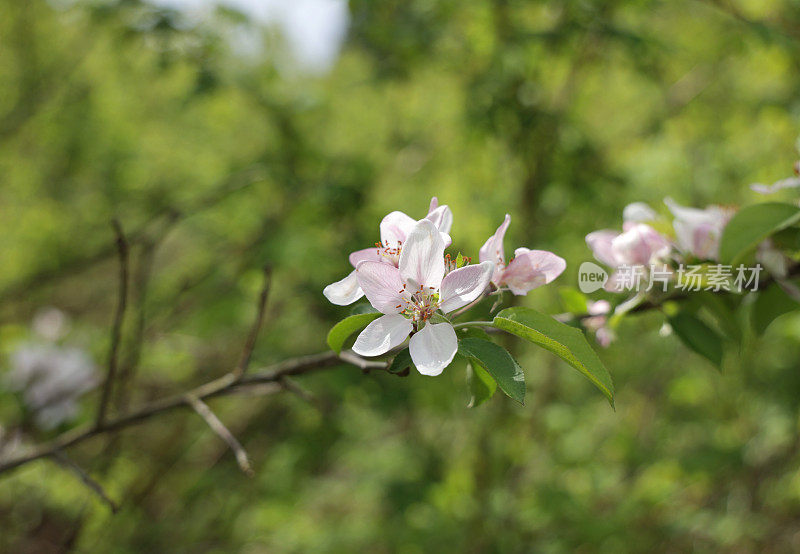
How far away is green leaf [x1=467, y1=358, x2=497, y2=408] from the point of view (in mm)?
542

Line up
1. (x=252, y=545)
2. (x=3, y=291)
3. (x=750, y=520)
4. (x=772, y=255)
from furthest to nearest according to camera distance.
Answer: (x=3, y=291) < (x=252, y=545) < (x=750, y=520) < (x=772, y=255)

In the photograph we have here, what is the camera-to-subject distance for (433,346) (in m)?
0.48

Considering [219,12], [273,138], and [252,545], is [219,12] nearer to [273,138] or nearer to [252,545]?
[273,138]

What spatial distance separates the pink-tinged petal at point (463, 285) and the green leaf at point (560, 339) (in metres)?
0.03

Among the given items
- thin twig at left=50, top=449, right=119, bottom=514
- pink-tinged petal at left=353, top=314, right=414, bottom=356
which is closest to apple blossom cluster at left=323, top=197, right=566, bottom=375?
pink-tinged petal at left=353, top=314, right=414, bottom=356

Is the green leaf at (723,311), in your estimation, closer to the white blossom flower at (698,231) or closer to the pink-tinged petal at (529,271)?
the white blossom flower at (698,231)

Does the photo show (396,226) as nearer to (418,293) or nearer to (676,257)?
(418,293)

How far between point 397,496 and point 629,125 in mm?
1955

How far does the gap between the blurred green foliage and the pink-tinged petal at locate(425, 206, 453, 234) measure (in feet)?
1.88

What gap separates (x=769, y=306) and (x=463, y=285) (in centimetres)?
46

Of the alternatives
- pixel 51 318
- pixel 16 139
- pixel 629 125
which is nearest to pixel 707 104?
pixel 629 125

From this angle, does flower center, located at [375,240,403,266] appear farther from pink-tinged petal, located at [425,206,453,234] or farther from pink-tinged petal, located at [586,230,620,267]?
pink-tinged petal, located at [586,230,620,267]

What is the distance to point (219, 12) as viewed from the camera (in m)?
1.66

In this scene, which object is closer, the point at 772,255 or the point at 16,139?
the point at 772,255
